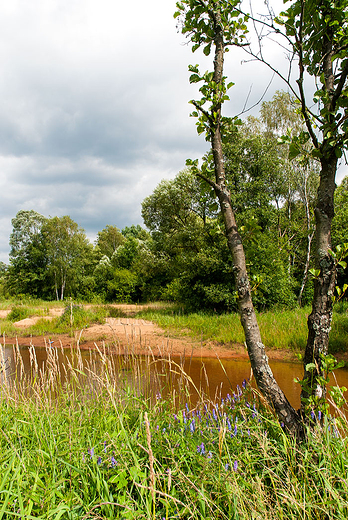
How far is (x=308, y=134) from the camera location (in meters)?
1.93

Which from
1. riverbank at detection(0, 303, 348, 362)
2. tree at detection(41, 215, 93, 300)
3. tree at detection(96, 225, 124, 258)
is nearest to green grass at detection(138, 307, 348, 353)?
riverbank at detection(0, 303, 348, 362)

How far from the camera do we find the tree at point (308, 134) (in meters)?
1.77

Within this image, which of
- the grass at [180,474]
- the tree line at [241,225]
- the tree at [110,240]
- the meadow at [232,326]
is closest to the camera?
the grass at [180,474]

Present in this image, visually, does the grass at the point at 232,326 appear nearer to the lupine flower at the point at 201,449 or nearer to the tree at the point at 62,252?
the lupine flower at the point at 201,449

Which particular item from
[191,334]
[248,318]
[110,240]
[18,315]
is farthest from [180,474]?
[110,240]

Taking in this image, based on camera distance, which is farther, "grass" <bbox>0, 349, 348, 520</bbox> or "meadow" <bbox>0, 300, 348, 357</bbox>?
"meadow" <bbox>0, 300, 348, 357</bbox>

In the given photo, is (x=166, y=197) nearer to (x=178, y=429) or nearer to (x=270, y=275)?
(x=270, y=275)

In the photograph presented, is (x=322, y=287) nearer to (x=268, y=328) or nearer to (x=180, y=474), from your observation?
(x=180, y=474)

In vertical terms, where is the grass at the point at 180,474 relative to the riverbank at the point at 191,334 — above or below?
above

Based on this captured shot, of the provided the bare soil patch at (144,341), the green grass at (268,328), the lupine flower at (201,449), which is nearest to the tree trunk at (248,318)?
the lupine flower at (201,449)

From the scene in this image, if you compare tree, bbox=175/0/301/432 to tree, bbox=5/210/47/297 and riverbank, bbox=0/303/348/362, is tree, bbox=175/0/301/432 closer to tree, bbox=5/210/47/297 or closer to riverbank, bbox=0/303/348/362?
riverbank, bbox=0/303/348/362

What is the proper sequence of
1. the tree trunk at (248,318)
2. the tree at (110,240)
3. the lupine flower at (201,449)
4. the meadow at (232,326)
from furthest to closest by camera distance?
the tree at (110,240)
the meadow at (232,326)
the tree trunk at (248,318)
the lupine flower at (201,449)

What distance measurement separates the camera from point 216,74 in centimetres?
222

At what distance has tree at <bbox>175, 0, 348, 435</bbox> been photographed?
1771 millimetres
